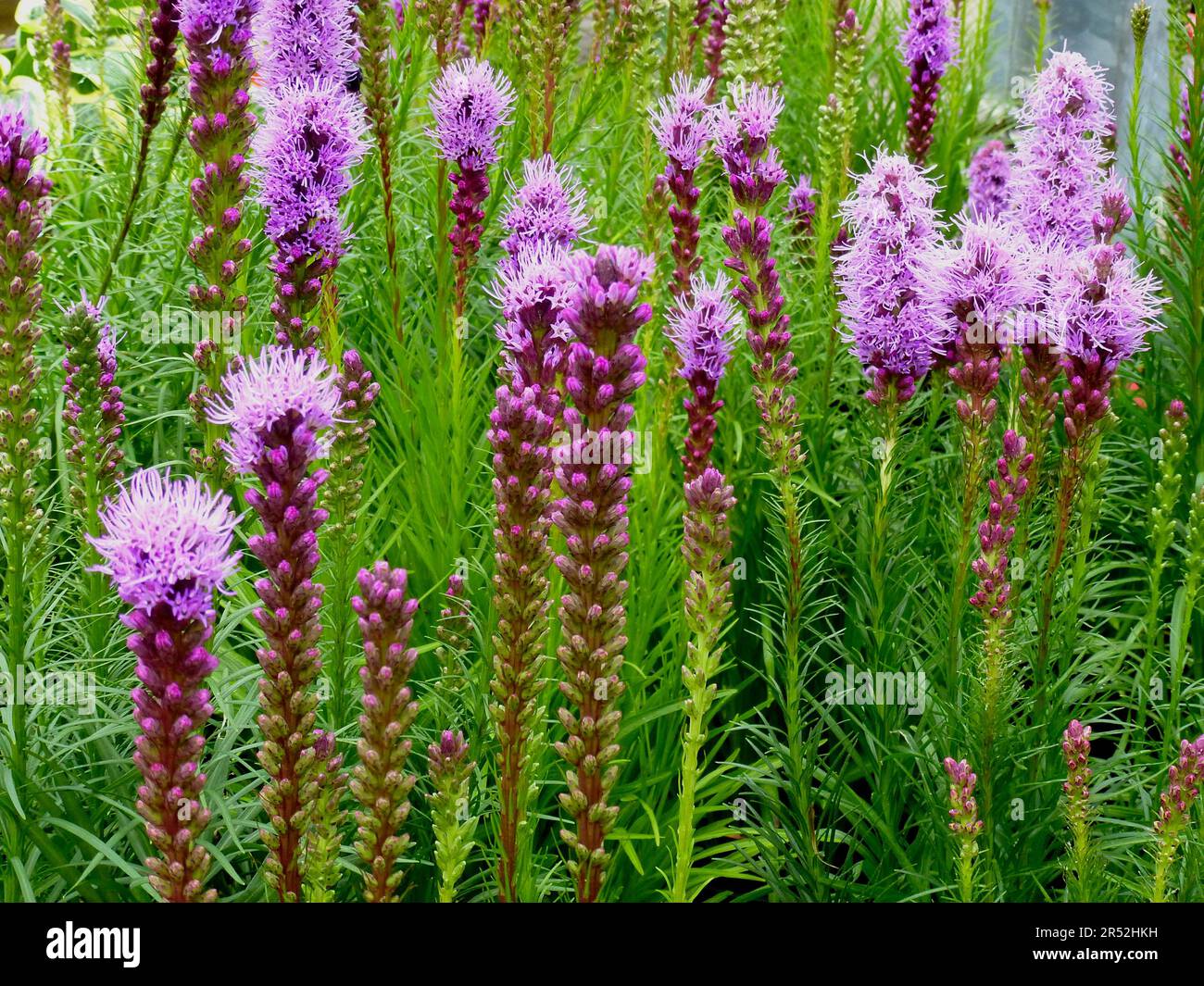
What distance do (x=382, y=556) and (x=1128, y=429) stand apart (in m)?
2.84

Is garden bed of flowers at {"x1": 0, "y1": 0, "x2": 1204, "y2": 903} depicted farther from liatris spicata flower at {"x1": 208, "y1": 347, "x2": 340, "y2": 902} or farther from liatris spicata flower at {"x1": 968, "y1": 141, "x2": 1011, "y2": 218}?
liatris spicata flower at {"x1": 968, "y1": 141, "x2": 1011, "y2": 218}

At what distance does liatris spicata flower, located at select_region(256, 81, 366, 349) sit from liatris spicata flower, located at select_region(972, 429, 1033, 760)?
Answer: 1459mm

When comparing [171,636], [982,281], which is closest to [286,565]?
[171,636]

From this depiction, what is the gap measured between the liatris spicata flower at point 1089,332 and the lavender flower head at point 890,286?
27 cm

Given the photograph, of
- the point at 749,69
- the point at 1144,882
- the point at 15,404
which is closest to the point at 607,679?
the point at 15,404

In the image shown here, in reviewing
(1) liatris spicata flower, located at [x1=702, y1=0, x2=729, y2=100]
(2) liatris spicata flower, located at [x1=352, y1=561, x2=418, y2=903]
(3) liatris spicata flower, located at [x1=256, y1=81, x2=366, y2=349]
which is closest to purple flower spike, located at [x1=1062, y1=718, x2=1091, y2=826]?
(2) liatris spicata flower, located at [x1=352, y1=561, x2=418, y2=903]

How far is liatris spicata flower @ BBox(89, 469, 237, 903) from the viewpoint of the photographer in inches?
A: 60.4

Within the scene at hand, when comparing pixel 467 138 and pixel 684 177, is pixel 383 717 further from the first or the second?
pixel 467 138

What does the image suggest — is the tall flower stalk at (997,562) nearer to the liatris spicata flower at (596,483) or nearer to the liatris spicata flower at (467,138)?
the liatris spicata flower at (596,483)

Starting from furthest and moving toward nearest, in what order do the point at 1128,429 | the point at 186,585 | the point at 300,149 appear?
the point at 1128,429, the point at 300,149, the point at 186,585

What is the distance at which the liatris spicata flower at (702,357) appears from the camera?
8.73ft

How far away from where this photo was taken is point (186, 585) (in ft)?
5.15

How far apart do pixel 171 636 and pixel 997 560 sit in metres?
1.60
